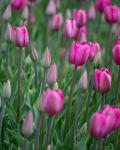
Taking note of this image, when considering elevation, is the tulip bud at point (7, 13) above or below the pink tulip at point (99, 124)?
above

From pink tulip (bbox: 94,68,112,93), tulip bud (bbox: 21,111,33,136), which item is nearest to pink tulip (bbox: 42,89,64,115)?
tulip bud (bbox: 21,111,33,136)

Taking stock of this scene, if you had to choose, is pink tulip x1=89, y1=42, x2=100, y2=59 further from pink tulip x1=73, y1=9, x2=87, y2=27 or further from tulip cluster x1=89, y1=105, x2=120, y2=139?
tulip cluster x1=89, y1=105, x2=120, y2=139

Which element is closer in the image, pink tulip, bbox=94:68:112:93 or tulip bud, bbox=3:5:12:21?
pink tulip, bbox=94:68:112:93

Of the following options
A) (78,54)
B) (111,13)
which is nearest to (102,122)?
(78,54)

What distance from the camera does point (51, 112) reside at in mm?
1650

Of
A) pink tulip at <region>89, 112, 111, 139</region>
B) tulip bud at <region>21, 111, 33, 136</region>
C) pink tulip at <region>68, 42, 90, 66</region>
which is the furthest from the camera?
pink tulip at <region>68, 42, 90, 66</region>

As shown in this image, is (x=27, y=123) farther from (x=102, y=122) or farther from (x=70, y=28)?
(x=70, y=28)

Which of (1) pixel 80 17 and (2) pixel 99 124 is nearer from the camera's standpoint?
(2) pixel 99 124

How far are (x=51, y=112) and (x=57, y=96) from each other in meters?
0.08

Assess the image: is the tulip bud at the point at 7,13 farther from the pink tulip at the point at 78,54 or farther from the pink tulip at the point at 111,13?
the pink tulip at the point at 78,54

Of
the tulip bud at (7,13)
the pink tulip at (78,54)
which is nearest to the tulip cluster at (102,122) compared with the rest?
the pink tulip at (78,54)

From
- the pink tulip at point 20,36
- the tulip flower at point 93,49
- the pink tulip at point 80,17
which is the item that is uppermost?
the pink tulip at point 80,17

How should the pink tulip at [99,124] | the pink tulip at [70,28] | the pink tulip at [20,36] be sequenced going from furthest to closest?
the pink tulip at [70,28] → the pink tulip at [20,36] → the pink tulip at [99,124]

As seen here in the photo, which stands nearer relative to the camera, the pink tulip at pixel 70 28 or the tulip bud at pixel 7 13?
the pink tulip at pixel 70 28
